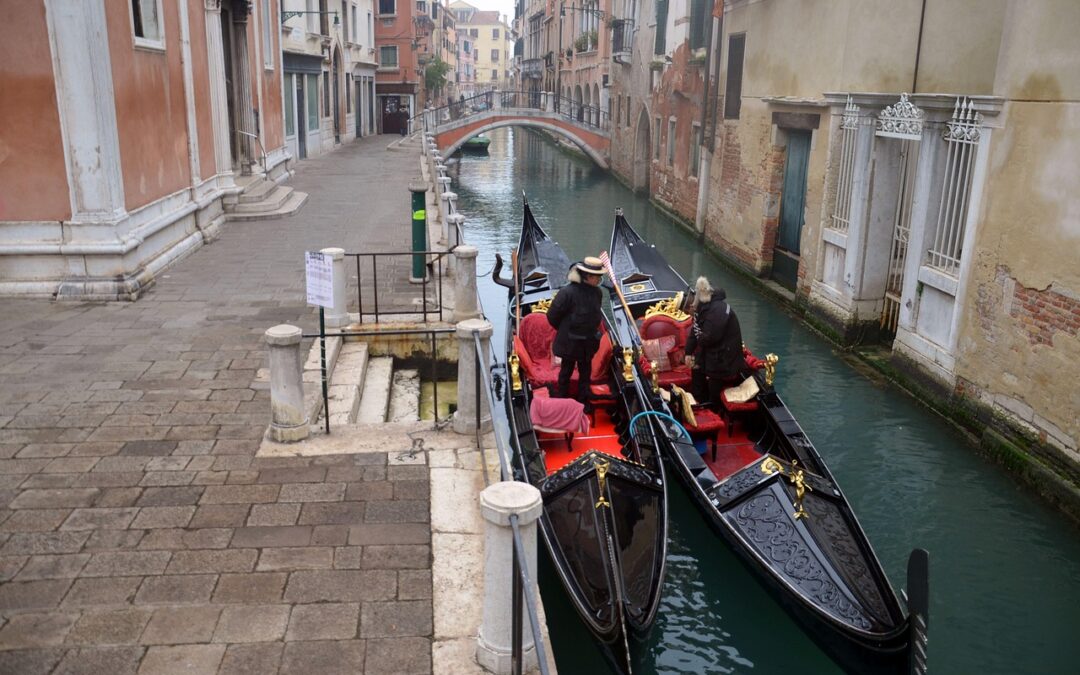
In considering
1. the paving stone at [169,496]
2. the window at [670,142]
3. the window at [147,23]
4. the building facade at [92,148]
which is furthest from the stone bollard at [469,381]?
the window at [670,142]

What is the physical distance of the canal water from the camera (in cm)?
482

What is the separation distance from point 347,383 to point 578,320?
1817 millimetres

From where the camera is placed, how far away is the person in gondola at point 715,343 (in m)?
6.30

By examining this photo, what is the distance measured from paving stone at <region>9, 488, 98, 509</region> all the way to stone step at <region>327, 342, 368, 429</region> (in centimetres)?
143

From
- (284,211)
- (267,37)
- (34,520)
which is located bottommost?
(34,520)

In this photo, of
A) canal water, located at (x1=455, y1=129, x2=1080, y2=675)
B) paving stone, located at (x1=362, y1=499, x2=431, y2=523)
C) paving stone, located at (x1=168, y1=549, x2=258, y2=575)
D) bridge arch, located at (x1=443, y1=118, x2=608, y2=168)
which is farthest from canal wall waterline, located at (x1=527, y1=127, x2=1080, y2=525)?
bridge arch, located at (x1=443, y1=118, x2=608, y2=168)

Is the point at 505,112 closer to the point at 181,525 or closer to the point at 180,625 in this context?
the point at 181,525

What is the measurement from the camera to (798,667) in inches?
187

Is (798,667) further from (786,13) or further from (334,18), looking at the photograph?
(334,18)

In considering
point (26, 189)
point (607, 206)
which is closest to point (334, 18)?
point (607, 206)

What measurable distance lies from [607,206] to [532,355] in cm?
1543

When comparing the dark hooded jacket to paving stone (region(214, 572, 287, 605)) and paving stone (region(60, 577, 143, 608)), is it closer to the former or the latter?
paving stone (region(214, 572, 287, 605))

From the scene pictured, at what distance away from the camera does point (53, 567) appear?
385 cm

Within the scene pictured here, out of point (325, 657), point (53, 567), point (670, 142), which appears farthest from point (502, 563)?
point (670, 142)
